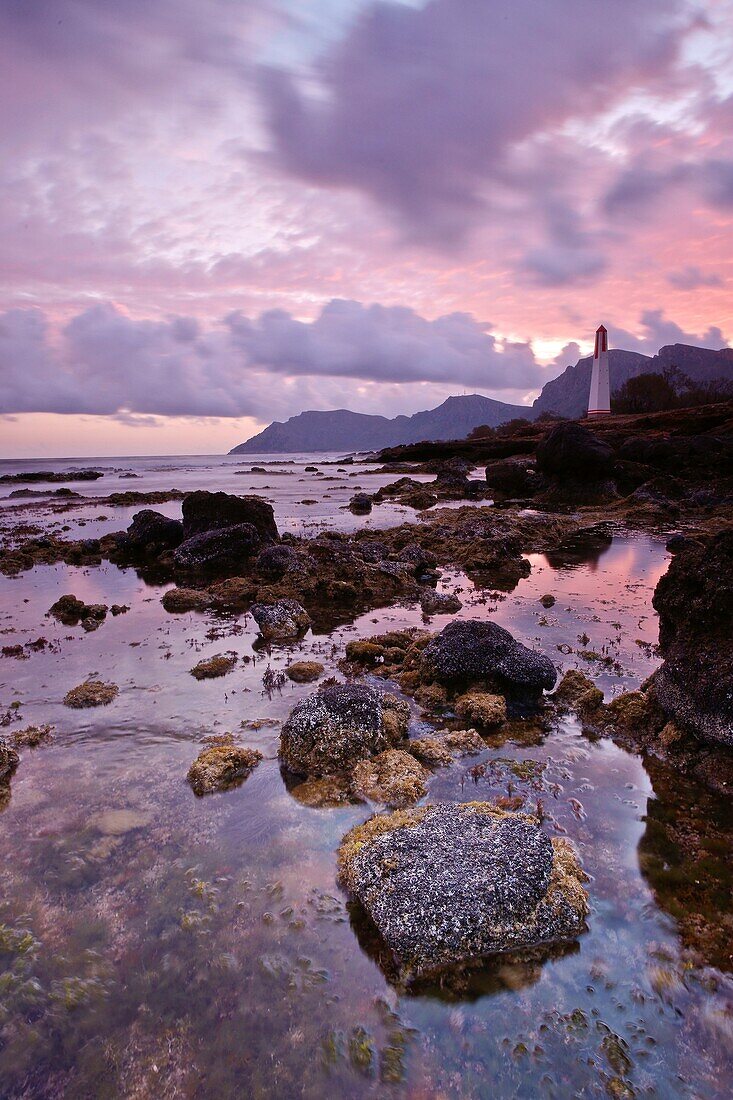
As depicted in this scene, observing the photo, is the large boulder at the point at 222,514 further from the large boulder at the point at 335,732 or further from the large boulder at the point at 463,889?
the large boulder at the point at 463,889

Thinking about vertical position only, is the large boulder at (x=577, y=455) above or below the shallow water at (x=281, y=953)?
above

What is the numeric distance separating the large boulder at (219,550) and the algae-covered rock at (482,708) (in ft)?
49.5

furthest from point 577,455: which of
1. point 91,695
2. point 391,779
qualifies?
point 91,695

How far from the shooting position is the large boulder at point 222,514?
26.4m

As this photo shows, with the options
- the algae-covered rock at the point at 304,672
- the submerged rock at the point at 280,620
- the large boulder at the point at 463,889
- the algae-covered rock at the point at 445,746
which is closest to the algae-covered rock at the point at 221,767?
the large boulder at the point at 463,889

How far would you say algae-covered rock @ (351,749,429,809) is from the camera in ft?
26.2

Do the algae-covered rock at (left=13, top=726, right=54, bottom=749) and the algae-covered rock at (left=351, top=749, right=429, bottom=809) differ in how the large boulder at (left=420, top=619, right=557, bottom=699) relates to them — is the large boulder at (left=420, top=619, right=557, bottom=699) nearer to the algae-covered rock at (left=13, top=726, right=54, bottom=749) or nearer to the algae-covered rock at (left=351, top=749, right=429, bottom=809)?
the algae-covered rock at (left=351, top=749, right=429, bottom=809)

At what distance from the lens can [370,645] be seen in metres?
13.2

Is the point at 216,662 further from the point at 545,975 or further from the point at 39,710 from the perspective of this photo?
the point at 545,975

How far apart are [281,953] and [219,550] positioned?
19553 millimetres

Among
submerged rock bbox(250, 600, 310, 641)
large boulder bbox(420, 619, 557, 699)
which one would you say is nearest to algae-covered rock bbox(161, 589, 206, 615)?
submerged rock bbox(250, 600, 310, 641)

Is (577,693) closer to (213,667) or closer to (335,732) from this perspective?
(335,732)

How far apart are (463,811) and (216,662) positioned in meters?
7.41

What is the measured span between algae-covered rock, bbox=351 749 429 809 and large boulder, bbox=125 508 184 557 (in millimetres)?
21353
